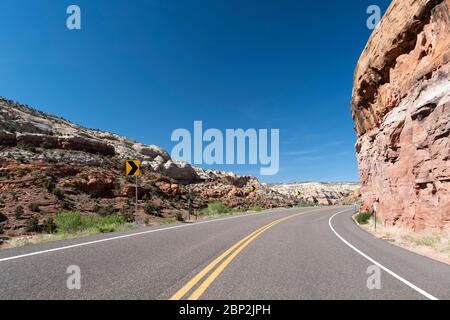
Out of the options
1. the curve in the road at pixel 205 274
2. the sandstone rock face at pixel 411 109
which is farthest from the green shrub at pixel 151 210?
the curve in the road at pixel 205 274

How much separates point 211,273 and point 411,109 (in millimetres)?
14568

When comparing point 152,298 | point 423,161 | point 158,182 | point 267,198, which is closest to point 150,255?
point 152,298

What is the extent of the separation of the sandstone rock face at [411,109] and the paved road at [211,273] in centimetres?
589

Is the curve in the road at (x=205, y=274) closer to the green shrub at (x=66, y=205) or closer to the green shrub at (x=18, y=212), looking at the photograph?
the green shrub at (x=18, y=212)

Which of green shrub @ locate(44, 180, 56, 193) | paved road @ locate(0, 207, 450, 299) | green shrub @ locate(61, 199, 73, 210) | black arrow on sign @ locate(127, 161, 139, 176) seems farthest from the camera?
green shrub @ locate(44, 180, 56, 193)

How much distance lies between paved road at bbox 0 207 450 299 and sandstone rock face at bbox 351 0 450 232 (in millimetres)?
5888

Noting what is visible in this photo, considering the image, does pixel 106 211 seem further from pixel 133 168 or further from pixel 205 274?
pixel 205 274

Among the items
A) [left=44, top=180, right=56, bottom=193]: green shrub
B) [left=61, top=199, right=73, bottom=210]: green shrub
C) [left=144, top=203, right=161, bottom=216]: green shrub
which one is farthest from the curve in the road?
[left=44, top=180, right=56, bottom=193]: green shrub

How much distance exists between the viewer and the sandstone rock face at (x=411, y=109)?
13.1 meters

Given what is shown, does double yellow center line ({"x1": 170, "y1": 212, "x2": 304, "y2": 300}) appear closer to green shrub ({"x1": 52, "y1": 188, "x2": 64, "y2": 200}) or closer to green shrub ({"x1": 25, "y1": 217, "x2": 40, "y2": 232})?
green shrub ({"x1": 25, "y1": 217, "x2": 40, "y2": 232})

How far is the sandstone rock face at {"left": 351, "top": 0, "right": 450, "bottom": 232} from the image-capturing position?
13.1 meters

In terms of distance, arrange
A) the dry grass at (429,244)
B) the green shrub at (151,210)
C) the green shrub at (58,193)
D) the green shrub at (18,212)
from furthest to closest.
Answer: the green shrub at (151,210)
the green shrub at (58,193)
the green shrub at (18,212)
the dry grass at (429,244)
